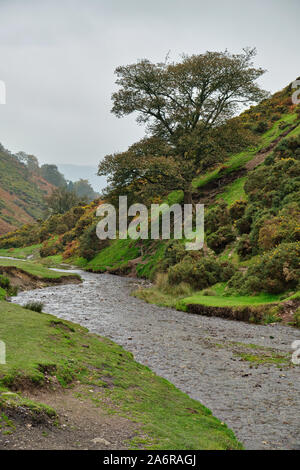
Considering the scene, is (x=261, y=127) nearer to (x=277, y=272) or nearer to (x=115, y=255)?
(x=115, y=255)

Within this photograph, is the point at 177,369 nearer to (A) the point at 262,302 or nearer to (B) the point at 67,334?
(B) the point at 67,334

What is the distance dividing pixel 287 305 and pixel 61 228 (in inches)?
3419

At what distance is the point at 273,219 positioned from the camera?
84.2 ft

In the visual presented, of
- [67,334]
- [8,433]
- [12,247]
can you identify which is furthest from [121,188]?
[12,247]

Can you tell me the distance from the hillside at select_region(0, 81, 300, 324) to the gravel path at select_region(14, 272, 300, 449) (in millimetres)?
2085

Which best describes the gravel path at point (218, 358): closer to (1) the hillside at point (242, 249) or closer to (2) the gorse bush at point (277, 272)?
(1) the hillside at point (242, 249)

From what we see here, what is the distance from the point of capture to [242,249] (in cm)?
2836

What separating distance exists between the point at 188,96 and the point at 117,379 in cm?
4352

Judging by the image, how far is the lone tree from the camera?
44156 mm

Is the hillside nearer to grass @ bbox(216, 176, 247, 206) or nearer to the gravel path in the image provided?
grass @ bbox(216, 176, 247, 206)

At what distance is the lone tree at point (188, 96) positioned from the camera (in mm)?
44156

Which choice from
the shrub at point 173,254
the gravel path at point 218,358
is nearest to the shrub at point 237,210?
the shrub at point 173,254

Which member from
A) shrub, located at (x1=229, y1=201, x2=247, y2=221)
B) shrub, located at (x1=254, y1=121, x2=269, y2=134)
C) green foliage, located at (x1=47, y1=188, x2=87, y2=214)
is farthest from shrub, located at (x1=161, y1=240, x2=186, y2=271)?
green foliage, located at (x1=47, y1=188, x2=87, y2=214)

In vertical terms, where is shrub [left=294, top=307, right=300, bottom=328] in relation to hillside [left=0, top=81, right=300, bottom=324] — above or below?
below
